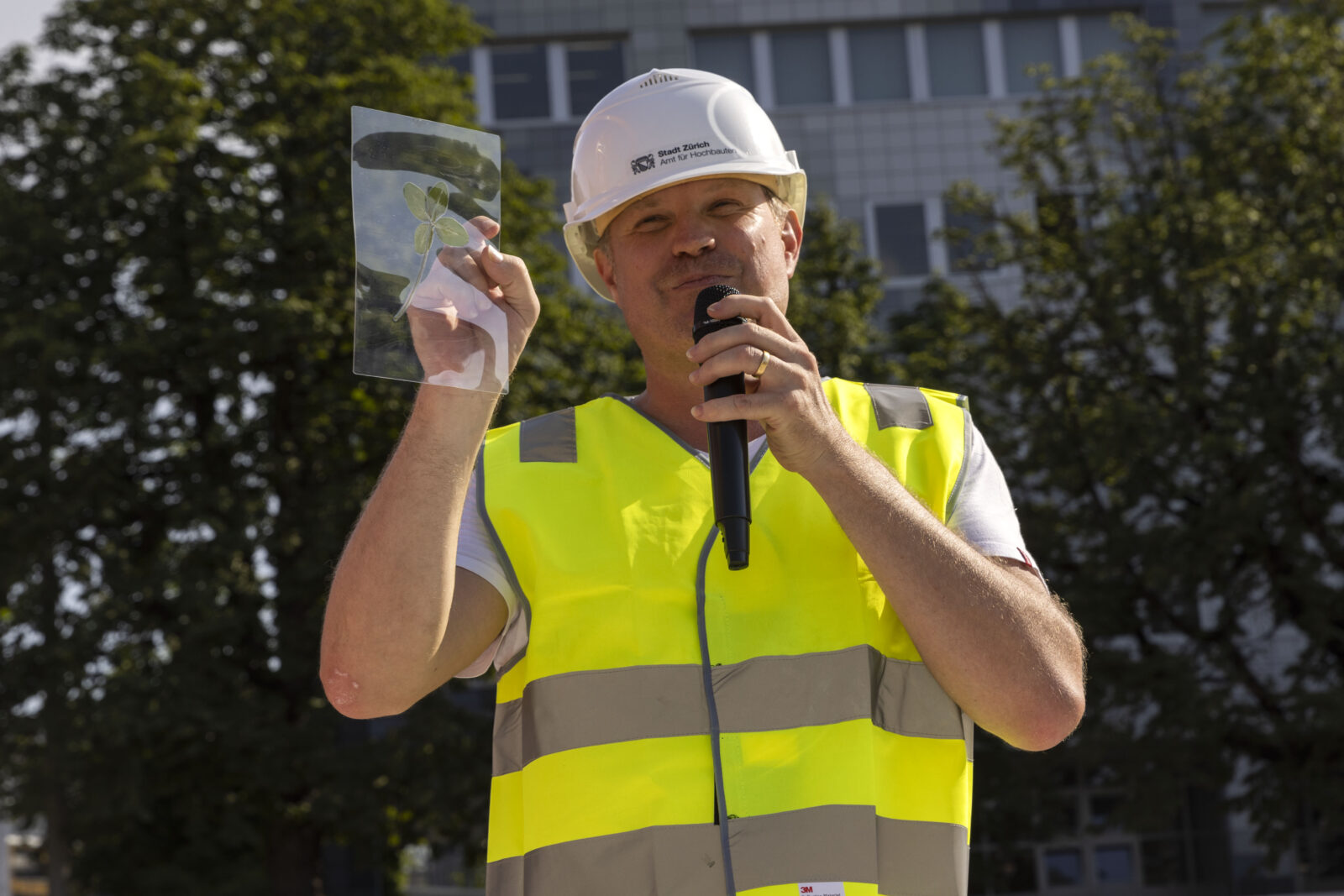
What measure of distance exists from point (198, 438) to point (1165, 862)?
64.9 ft

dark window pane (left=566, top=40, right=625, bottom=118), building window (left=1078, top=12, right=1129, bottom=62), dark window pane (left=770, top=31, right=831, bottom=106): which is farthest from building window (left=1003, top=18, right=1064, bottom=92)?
dark window pane (left=566, top=40, right=625, bottom=118)

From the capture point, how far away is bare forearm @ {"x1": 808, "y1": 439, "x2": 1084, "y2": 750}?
90.4 inches

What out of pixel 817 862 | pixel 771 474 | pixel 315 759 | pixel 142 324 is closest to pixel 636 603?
pixel 771 474

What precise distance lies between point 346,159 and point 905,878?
1842cm

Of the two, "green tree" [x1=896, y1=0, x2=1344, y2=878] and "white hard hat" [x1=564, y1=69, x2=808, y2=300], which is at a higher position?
"green tree" [x1=896, y1=0, x2=1344, y2=878]

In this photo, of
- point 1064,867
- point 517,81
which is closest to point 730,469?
point 1064,867

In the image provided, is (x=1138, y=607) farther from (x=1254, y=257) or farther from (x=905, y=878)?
(x=905, y=878)

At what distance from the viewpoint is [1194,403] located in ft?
57.8

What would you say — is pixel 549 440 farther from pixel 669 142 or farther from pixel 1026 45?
pixel 1026 45

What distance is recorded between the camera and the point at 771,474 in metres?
2.68

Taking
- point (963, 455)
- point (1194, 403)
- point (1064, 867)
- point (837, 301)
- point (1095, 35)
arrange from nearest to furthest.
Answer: point (963, 455), point (1194, 403), point (837, 301), point (1064, 867), point (1095, 35)

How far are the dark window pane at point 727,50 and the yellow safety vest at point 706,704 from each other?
30.3m

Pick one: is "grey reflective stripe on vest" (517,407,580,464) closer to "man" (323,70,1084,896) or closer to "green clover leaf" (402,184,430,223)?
"man" (323,70,1084,896)

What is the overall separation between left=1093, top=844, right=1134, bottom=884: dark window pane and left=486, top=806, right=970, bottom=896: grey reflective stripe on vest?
2791cm
